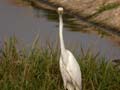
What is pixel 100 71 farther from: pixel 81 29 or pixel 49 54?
pixel 81 29

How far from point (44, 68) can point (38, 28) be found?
35.8ft

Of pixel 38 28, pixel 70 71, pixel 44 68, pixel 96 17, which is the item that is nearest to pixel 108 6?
pixel 96 17

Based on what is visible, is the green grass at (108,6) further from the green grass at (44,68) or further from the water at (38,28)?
the green grass at (44,68)

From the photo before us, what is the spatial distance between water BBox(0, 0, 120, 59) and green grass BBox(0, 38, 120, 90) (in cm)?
598

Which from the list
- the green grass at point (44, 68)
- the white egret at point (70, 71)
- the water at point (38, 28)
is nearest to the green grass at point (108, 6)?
the water at point (38, 28)

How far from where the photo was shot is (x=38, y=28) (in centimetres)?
1948

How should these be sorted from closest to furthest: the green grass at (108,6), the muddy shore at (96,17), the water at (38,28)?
1. the water at (38,28)
2. the muddy shore at (96,17)
3. the green grass at (108,6)

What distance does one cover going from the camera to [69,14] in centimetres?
2350

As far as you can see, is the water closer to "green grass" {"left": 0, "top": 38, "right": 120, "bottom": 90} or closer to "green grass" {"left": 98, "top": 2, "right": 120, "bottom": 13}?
"green grass" {"left": 98, "top": 2, "right": 120, "bottom": 13}

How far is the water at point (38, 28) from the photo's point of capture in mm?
16491

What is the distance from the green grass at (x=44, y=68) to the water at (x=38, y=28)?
5.98 m

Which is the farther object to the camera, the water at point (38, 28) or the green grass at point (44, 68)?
the water at point (38, 28)

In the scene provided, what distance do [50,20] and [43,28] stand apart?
7.76 ft

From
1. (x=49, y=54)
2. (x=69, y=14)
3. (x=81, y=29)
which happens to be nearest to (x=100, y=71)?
(x=49, y=54)
